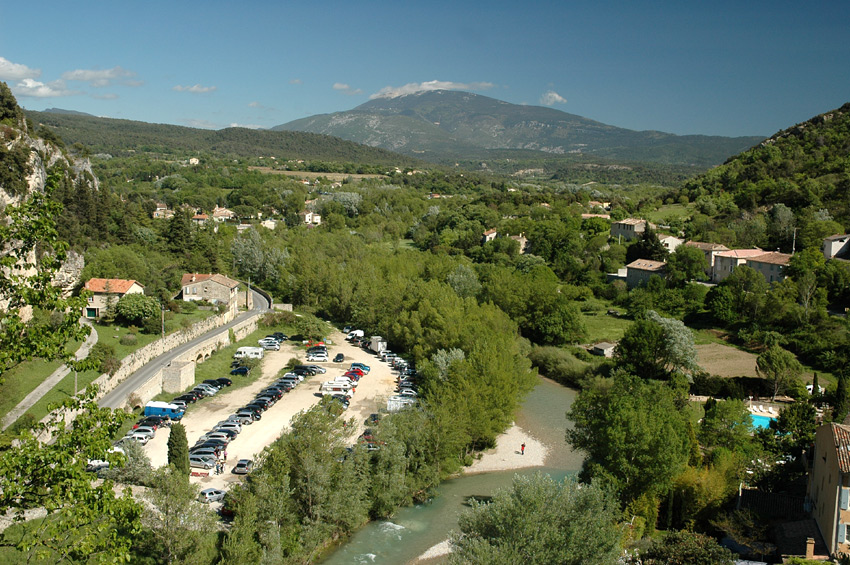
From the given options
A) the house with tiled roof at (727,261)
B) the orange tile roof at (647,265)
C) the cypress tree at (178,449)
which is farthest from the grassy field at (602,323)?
the cypress tree at (178,449)

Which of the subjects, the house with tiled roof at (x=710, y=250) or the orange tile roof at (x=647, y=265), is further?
the house with tiled roof at (x=710, y=250)

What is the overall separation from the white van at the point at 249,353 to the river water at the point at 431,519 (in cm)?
1476

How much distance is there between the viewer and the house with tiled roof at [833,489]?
13.5 m

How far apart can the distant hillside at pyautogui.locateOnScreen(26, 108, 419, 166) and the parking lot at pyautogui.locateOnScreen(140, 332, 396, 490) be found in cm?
9926

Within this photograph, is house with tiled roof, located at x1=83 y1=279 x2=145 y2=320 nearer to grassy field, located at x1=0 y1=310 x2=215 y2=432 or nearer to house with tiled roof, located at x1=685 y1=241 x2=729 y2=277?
grassy field, located at x1=0 y1=310 x2=215 y2=432

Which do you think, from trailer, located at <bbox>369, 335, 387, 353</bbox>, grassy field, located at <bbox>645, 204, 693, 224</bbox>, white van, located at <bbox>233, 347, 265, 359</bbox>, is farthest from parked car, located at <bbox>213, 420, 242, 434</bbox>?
grassy field, located at <bbox>645, 204, 693, 224</bbox>

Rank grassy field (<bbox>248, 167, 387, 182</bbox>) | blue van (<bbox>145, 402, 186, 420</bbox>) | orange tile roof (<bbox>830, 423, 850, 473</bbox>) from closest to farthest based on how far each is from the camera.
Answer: orange tile roof (<bbox>830, 423, 850, 473</bbox>), blue van (<bbox>145, 402, 186, 420</bbox>), grassy field (<bbox>248, 167, 387, 182</bbox>)

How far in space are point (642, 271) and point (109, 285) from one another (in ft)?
118

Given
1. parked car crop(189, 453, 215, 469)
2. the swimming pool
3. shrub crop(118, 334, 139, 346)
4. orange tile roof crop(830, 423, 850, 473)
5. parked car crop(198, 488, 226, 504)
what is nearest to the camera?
orange tile roof crop(830, 423, 850, 473)

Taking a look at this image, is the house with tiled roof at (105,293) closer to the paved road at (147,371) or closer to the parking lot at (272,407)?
the paved road at (147,371)

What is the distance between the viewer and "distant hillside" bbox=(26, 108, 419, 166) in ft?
418

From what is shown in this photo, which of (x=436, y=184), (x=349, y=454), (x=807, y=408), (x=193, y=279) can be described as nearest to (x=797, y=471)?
(x=807, y=408)

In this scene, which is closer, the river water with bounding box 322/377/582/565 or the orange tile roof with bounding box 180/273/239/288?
the river water with bounding box 322/377/582/565

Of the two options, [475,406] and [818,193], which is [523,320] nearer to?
[475,406]
